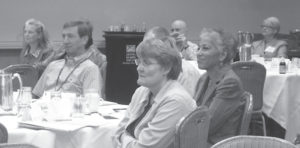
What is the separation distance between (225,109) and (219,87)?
15 centimetres

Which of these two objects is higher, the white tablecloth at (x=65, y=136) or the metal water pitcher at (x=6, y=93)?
the metal water pitcher at (x=6, y=93)

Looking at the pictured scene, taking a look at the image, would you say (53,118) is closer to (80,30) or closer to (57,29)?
(80,30)

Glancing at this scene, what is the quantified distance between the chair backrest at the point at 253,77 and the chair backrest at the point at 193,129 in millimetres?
2589

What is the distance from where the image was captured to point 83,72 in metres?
4.71

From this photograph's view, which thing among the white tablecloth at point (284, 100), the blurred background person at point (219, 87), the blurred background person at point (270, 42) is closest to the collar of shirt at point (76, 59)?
the blurred background person at point (219, 87)

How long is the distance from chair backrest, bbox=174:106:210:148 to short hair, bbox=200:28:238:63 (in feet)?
3.11

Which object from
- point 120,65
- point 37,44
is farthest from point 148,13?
point 37,44

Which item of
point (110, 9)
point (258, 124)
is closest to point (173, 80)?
point (258, 124)

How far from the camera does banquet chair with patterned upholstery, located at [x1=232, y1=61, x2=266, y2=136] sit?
563cm

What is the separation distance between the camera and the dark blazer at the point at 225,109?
3.55 metres

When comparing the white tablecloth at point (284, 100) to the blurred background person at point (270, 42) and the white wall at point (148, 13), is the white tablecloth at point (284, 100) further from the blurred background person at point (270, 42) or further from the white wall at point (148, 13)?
the white wall at point (148, 13)

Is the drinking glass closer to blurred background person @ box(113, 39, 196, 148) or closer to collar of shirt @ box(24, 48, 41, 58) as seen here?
blurred background person @ box(113, 39, 196, 148)

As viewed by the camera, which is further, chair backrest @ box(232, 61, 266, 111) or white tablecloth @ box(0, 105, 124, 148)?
chair backrest @ box(232, 61, 266, 111)

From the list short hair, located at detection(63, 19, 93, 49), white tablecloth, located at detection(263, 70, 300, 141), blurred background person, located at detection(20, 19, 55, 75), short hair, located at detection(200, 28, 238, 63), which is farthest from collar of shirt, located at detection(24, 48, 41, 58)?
short hair, located at detection(200, 28, 238, 63)
